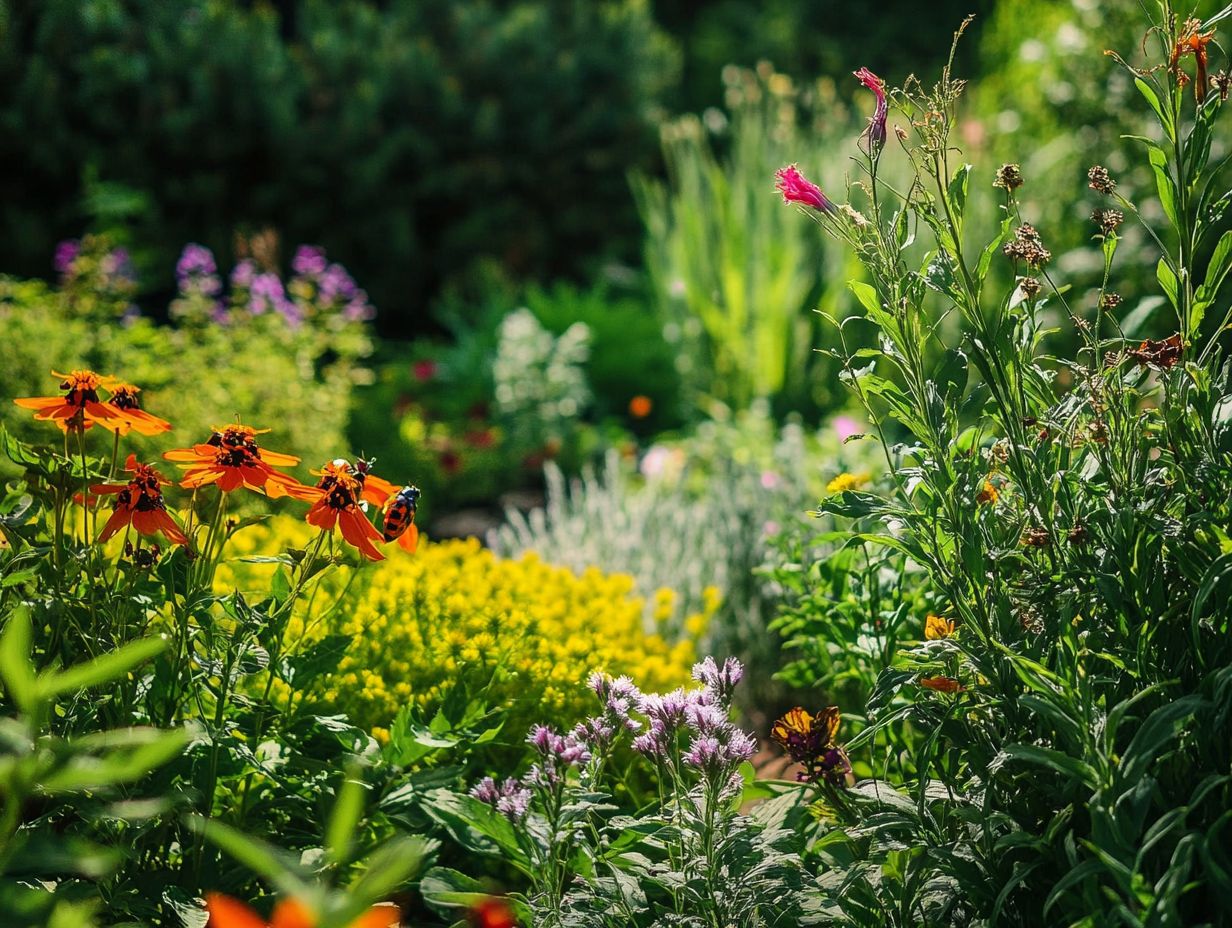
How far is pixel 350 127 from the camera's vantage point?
6367 millimetres

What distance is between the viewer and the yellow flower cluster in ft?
6.39

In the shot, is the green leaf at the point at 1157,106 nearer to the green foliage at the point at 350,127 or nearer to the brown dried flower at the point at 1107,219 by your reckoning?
the brown dried flower at the point at 1107,219

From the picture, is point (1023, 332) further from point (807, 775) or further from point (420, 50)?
point (420, 50)

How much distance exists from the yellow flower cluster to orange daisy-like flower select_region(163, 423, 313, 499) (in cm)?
39

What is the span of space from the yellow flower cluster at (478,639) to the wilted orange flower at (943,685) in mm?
660

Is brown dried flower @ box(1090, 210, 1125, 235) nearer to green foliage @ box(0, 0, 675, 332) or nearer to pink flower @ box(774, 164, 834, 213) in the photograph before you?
pink flower @ box(774, 164, 834, 213)

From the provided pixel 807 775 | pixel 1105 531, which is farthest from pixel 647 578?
pixel 1105 531

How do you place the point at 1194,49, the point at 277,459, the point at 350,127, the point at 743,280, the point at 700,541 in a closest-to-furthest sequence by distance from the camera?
the point at 1194,49 < the point at 277,459 < the point at 700,541 < the point at 743,280 < the point at 350,127

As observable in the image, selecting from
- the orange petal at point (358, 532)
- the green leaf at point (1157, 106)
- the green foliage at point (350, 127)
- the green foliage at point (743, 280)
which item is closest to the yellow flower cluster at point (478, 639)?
the orange petal at point (358, 532)

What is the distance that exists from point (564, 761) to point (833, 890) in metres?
0.41

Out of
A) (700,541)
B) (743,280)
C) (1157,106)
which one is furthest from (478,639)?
(743,280)

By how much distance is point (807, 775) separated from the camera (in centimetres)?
156

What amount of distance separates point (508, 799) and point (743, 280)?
4394 millimetres

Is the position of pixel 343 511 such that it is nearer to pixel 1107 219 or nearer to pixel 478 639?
pixel 478 639
